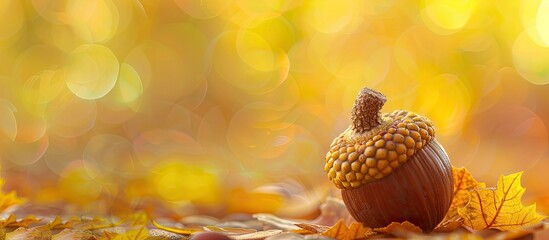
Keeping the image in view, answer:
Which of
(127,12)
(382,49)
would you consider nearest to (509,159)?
(382,49)

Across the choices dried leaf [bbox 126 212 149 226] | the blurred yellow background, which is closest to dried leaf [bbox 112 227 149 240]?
dried leaf [bbox 126 212 149 226]

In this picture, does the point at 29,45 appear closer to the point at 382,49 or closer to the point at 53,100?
the point at 53,100

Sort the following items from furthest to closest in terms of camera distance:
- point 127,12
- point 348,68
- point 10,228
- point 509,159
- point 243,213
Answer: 1. point 348,68
2. point 127,12
3. point 509,159
4. point 243,213
5. point 10,228

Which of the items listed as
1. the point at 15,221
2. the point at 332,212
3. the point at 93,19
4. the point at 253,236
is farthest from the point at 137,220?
the point at 93,19

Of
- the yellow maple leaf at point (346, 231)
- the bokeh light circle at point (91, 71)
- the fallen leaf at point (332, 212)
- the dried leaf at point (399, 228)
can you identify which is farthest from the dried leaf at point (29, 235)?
the bokeh light circle at point (91, 71)

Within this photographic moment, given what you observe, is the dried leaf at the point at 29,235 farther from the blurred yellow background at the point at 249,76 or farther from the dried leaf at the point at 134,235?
the blurred yellow background at the point at 249,76

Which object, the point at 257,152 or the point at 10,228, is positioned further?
the point at 257,152

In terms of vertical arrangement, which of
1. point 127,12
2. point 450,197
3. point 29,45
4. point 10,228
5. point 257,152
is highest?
point 127,12
